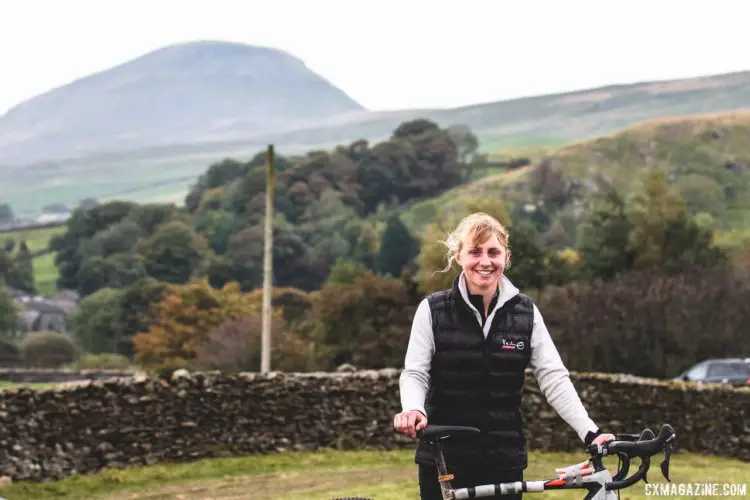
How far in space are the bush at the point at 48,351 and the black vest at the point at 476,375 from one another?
11781 centimetres

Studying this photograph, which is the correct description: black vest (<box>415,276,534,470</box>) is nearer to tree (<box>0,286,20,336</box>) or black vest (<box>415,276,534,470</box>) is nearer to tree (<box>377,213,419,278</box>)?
tree (<box>0,286,20,336</box>)

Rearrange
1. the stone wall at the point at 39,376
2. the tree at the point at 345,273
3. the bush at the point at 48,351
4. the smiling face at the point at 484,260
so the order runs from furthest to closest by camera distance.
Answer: the bush at the point at 48,351
the tree at the point at 345,273
the stone wall at the point at 39,376
the smiling face at the point at 484,260

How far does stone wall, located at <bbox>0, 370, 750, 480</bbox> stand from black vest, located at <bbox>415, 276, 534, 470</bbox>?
12522 millimetres

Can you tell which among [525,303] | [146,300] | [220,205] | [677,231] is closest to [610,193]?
[677,231]

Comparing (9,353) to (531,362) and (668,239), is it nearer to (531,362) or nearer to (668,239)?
(668,239)

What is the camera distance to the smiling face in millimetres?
5941

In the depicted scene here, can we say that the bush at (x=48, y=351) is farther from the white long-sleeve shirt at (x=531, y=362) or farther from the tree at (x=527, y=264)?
the white long-sleeve shirt at (x=531, y=362)

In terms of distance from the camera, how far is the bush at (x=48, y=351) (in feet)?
403

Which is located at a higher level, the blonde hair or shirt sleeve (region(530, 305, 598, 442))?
the blonde hair

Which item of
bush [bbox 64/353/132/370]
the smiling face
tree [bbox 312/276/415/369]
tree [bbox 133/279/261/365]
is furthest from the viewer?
bush [bbox 64/353/132/370]

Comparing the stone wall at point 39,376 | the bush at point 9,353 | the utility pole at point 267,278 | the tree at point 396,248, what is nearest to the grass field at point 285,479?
the utility pole at point 267,278

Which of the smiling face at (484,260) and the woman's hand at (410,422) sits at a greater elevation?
the smiling face at (484,260)

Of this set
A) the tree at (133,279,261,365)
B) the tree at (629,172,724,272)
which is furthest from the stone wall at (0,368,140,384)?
the tree at (629,172,724,272)

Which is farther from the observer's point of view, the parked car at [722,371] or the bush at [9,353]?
the bush at [9,353]
